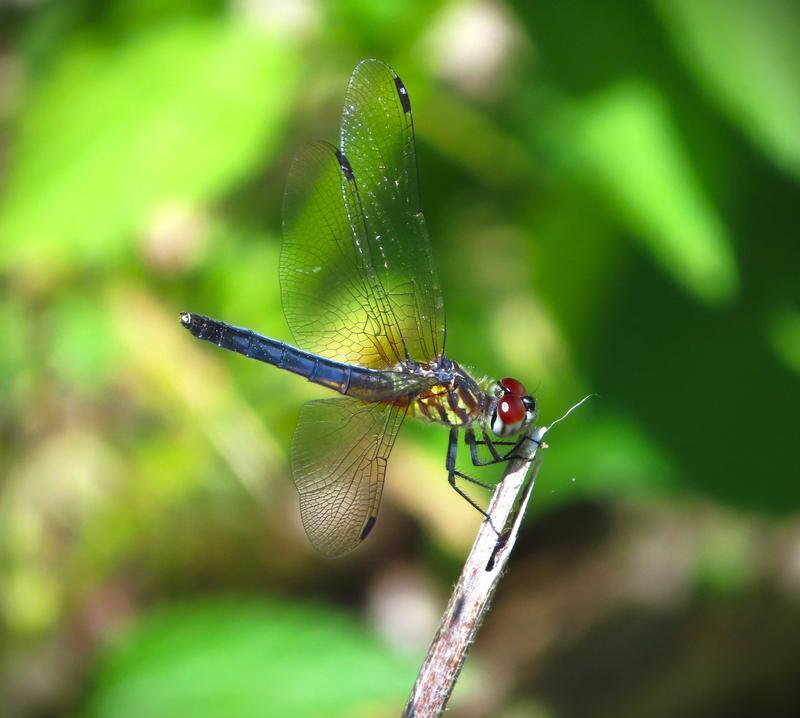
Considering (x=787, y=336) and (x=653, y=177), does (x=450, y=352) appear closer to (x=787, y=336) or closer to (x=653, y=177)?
(x=653, y=177)

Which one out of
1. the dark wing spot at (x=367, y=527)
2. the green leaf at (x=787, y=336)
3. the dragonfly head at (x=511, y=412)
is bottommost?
the dark wing spot at (x=367, y=527)

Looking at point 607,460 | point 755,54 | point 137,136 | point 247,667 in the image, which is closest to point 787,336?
point 607,460

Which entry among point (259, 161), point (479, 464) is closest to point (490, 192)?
point (259, 161)

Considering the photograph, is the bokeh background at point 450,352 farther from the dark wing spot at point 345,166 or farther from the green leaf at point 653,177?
the dark wing spot at point 345,166

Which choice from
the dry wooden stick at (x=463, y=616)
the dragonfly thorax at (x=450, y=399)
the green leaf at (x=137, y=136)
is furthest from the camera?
the green leaf at (x=137, y=136)

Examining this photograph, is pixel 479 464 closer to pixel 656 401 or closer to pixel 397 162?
pixel 397 162

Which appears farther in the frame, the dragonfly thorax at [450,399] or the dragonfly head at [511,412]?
the dragonfly thorax at [450,399]

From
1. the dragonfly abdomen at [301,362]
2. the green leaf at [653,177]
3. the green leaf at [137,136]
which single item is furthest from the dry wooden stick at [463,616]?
the green leaf at [137,136]
